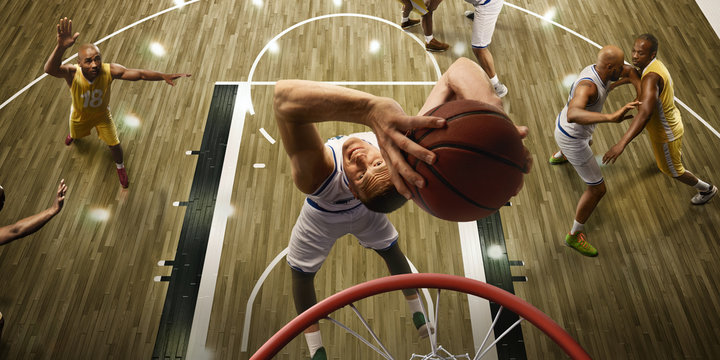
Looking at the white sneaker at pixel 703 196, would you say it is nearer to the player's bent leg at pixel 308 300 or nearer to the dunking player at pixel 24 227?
the player's bent leg at pixel 308 300

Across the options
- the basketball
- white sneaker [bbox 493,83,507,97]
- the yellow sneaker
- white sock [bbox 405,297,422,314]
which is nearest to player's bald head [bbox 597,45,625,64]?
the yellow sneaker

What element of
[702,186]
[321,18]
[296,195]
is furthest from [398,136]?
[321,18]

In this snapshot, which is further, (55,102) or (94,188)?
(55,102)

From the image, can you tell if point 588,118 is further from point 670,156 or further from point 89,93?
→ point 89,93

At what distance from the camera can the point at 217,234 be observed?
4.10 m

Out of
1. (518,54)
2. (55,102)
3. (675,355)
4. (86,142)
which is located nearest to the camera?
(675,355)

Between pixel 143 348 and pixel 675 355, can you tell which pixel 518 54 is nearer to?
pixel 675 355

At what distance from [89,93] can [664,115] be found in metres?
4.51

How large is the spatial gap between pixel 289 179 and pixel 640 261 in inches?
120

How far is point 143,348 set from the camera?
3521mm

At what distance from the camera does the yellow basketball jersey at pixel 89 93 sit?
3846mm

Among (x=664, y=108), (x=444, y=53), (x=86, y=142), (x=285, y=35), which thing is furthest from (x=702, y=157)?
(x=86, y=142)

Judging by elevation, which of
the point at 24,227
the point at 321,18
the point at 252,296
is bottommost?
the point at 252,296

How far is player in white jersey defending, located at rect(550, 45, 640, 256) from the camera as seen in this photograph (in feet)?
11.4
